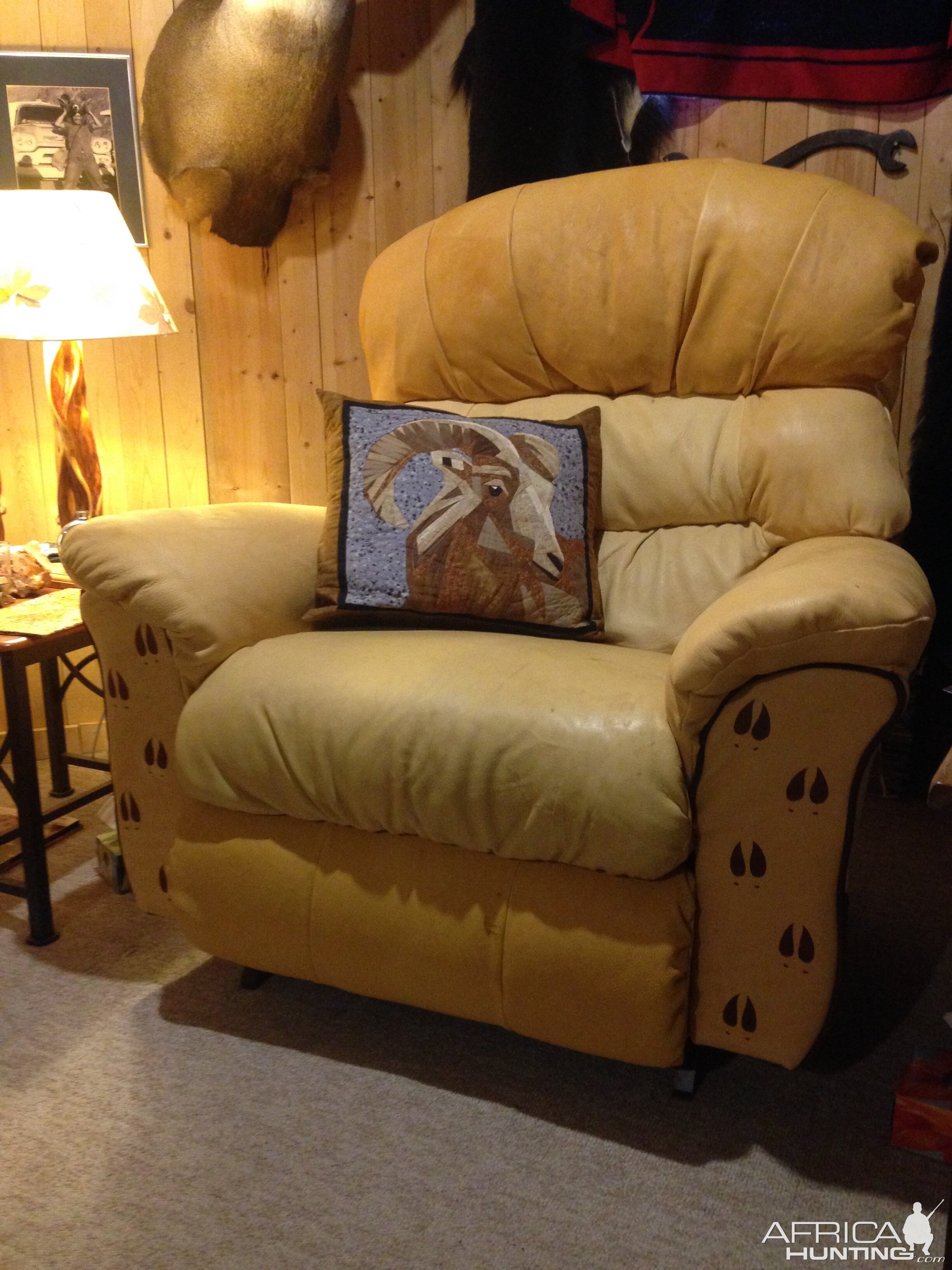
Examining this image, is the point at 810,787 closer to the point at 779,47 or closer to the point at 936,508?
the point at 936,508

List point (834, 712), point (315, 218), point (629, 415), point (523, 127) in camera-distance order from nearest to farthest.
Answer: point (834, 712)
point (629, 415)
point (523, 127)
point (315, 218)

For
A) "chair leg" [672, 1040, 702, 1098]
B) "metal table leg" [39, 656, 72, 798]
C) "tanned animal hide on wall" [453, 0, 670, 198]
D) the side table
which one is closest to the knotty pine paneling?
"tanned animal hide on wall" [453, 0, 670, 198]

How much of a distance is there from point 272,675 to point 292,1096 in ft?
1.74

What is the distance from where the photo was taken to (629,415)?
5.77 feet

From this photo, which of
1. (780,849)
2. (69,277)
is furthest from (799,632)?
(69,277)

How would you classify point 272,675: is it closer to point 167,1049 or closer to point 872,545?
point 167,1049

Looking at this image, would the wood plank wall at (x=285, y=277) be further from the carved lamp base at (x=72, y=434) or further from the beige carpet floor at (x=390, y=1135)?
the beige carpet floor at (x=390, y=1135)

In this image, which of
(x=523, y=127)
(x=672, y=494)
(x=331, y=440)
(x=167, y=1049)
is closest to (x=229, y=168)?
(x=523, y=127)

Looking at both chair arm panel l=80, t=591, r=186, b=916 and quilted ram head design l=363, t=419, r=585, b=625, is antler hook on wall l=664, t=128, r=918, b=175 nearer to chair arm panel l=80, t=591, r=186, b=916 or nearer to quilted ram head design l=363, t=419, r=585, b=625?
quilted ram head design l=363, t=419, r=585, b=625

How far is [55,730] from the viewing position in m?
2.18

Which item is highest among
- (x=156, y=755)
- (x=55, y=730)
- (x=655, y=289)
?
(x=655, y=289)

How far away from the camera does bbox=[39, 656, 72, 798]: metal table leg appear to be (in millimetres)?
2088

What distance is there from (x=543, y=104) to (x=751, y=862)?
5.20ft

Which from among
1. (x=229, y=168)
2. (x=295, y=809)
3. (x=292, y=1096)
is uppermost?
(x=229, y=168)
